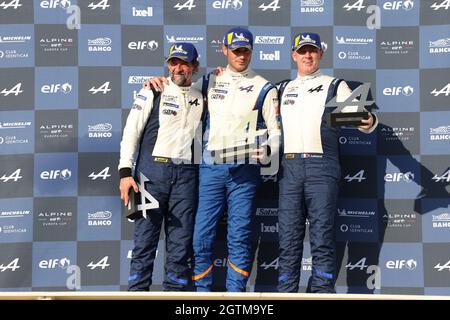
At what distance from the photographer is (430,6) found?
4.98 m

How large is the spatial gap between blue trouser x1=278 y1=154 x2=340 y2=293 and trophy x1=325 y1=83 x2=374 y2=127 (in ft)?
0.92

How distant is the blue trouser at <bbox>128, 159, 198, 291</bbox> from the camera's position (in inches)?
170

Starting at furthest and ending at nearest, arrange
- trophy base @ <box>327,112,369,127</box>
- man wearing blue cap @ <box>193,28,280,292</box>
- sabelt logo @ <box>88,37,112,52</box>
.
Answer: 1. sabelt logo @ <box>88,37,112,52</box>
2. man wearing blue cap @ <box>193,28,280,292</box>
3. trophy base @ <box>327,112,369,127</box>

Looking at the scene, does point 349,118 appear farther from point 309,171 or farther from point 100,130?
point 100,130

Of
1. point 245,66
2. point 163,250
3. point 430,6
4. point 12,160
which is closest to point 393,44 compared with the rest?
point 430,6

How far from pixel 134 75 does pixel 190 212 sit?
1272 mm

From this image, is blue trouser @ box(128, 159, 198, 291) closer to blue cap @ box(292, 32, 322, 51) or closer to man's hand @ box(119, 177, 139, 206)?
man's hand @ box(119, 177, 139, 206)

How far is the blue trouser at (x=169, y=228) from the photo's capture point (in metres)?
4.31

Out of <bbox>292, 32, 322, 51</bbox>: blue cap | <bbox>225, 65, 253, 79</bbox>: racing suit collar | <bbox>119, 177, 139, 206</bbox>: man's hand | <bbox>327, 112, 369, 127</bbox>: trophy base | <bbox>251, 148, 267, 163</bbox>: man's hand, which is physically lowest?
<bbox>119, 177, 139, 206</bbox>: man's hand

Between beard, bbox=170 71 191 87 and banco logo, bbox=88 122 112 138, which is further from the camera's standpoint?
banco logo, bbox=88 122 112 138

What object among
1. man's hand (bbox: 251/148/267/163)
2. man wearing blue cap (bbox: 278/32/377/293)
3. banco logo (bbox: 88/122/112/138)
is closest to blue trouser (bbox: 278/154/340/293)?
man wearing blue cap (bbox: 278/32/377/293)

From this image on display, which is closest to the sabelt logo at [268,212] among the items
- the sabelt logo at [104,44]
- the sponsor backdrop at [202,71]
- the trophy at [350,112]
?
the sponsor backdrop at [202,71]

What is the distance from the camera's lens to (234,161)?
4.39 m

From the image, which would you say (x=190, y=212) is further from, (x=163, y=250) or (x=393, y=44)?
(x=393, y=44)
